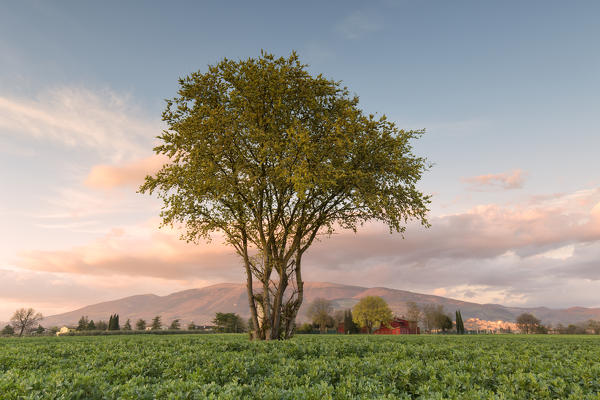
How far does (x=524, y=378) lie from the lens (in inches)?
327

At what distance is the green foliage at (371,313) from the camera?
118 m

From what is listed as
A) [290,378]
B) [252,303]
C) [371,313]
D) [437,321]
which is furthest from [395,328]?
[290,378]

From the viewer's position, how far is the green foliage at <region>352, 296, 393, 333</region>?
387 feet

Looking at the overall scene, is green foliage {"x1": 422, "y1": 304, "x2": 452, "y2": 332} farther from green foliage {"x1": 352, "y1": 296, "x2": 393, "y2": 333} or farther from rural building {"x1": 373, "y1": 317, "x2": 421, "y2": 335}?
green foliage {"x1": 352, "y1": 296, "x2": 393, "y2": 333}

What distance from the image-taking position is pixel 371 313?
118562 millimetres

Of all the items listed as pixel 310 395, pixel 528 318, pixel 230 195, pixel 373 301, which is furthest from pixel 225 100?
pixel 528 318

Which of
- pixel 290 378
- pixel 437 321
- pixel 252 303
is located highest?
pixel 252 303

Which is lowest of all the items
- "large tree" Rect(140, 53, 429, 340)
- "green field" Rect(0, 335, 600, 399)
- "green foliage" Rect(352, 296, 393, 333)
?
"green foliage" Rect(352, 296, 393, 333)

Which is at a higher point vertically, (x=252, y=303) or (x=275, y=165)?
(x=275, y=165)

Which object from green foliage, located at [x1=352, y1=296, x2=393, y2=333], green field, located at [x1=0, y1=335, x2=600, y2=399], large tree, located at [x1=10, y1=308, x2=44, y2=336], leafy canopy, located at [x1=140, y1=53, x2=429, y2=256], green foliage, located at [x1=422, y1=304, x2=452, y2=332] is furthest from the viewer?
green foliage, located at [x1=422, y1=304, x2=452, y2=332]

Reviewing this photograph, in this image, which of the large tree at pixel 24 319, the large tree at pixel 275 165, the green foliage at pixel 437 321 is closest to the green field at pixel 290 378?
the large tree at pixel 275 165

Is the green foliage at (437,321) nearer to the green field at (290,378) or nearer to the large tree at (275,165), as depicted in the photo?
the large tree at (275,165)

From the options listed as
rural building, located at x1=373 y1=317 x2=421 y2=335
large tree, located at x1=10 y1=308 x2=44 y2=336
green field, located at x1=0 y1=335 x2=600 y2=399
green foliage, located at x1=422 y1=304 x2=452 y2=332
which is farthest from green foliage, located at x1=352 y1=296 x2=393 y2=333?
green field, located at x1=0 y1=335 x2=600 y2=399

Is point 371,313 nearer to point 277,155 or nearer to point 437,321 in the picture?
point 437,321
